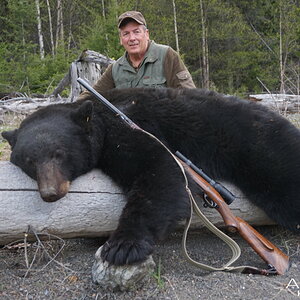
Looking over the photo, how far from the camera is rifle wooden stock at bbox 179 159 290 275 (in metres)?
2.26

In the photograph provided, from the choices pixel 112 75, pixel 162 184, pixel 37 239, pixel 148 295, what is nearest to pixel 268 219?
pixel 162 184

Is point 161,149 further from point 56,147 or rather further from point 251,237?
point 251,237

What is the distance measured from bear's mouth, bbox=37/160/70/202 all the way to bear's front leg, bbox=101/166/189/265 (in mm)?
413

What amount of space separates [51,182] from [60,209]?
0.19m

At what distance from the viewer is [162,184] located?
2.43m

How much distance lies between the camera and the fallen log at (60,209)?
2.37 meters

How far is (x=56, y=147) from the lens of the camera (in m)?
2.52

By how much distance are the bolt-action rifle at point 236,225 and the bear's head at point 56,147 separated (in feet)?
1.05

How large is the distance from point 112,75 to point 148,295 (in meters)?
3.09

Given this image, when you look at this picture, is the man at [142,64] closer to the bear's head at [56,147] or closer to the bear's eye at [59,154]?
the bear's head at [56,147]

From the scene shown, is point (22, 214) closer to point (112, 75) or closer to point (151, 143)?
point (151, 143)

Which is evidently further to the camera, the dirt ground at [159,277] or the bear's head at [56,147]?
the bear's head at [56,147]

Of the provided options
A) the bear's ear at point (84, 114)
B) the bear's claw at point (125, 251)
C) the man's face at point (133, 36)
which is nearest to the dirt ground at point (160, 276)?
the bear's claw at point (125, 251)

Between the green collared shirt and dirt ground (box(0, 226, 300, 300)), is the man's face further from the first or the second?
dirt ground (box(0, 226, 300, 300))
